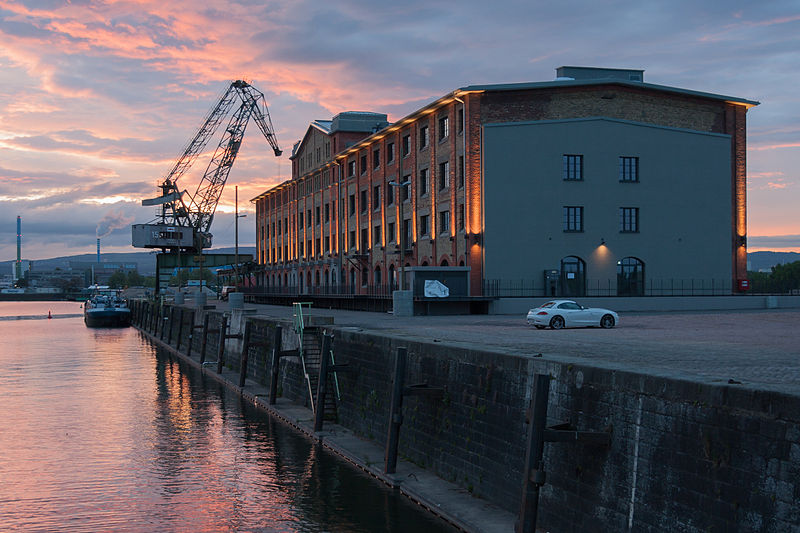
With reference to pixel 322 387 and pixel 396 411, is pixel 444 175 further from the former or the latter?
pixel 396 411

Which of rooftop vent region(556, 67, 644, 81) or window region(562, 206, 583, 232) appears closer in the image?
window region(562, 206, 583, 232)

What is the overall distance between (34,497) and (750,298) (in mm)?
45682

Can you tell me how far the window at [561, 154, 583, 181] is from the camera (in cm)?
5088

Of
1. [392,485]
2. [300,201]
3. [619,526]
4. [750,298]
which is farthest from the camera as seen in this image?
[300,201]

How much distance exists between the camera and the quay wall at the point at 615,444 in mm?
8734

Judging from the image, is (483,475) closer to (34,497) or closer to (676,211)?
(34,497)

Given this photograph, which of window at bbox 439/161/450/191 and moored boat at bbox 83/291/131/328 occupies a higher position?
window at bbox 439/161/450/191

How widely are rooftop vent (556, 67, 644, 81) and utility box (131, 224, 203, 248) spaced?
62.0 meters

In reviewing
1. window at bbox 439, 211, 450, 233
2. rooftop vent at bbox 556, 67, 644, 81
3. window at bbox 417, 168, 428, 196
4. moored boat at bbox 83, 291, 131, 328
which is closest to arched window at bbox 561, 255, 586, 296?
window at bbox 439, 211, 450, 233

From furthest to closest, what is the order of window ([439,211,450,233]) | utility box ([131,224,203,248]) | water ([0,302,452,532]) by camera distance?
utility box ([131,224,203,248]), window ([439,211,450,233]), water ([0,302,452,532])

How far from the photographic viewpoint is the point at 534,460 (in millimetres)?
11586

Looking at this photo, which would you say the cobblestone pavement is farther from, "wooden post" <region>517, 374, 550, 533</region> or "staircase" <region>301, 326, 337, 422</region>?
"staircase" <region>301, 326, 337, 422</region>

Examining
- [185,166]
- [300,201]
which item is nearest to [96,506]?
[300,201]

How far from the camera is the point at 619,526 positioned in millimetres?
10922
